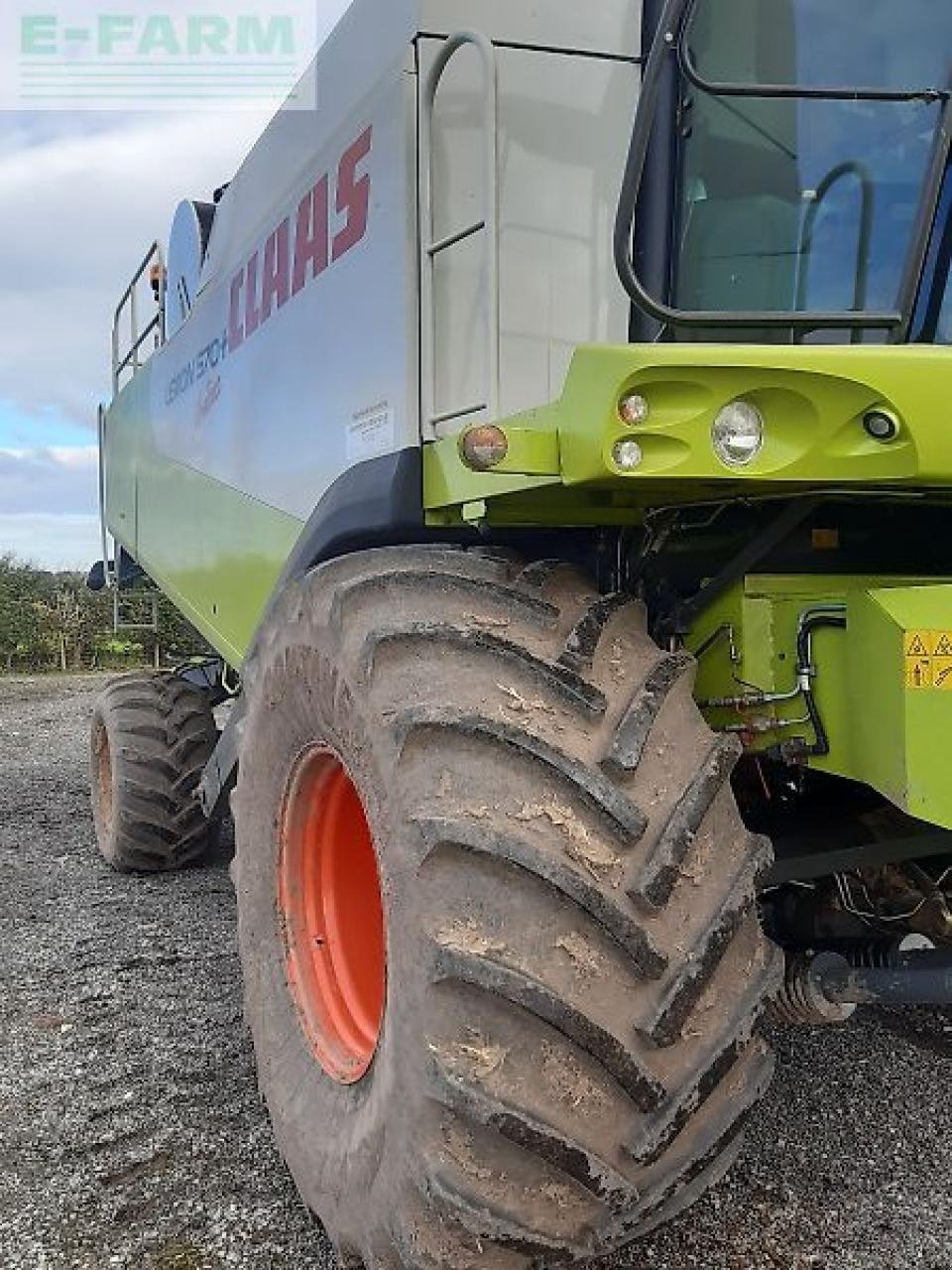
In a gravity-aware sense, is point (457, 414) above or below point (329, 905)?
above

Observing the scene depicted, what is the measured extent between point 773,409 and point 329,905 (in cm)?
162

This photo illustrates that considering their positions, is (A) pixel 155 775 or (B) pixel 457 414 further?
(A) pixel 155 775

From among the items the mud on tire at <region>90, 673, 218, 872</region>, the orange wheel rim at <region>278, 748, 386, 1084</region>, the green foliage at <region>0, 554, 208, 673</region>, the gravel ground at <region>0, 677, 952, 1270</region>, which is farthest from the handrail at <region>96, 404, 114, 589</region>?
the green foliage at <region>0, 554, 208, 673</region>

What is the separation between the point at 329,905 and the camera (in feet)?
9.96

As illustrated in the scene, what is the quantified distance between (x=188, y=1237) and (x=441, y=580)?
1.46 m

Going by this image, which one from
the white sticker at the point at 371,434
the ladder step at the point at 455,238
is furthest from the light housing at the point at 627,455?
the white sticker at the point at 371,434

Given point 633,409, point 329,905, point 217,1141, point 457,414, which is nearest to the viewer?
point 633,409

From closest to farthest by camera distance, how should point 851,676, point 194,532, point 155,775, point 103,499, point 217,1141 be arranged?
1. point 851,676
2. point 217,1141
3. point 194,532
4. point 155,775
5. point 103,499

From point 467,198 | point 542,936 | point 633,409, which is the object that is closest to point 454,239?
point 467,198

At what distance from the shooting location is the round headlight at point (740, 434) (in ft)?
6.47

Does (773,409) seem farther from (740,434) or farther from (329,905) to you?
(329,905)

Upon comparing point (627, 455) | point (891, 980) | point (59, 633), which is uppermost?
point (627, 455)

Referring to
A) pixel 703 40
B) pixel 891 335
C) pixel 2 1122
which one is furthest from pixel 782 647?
pixel 2 1122

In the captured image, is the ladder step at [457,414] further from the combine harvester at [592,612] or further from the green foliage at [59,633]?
the green foliage at [59,633]
